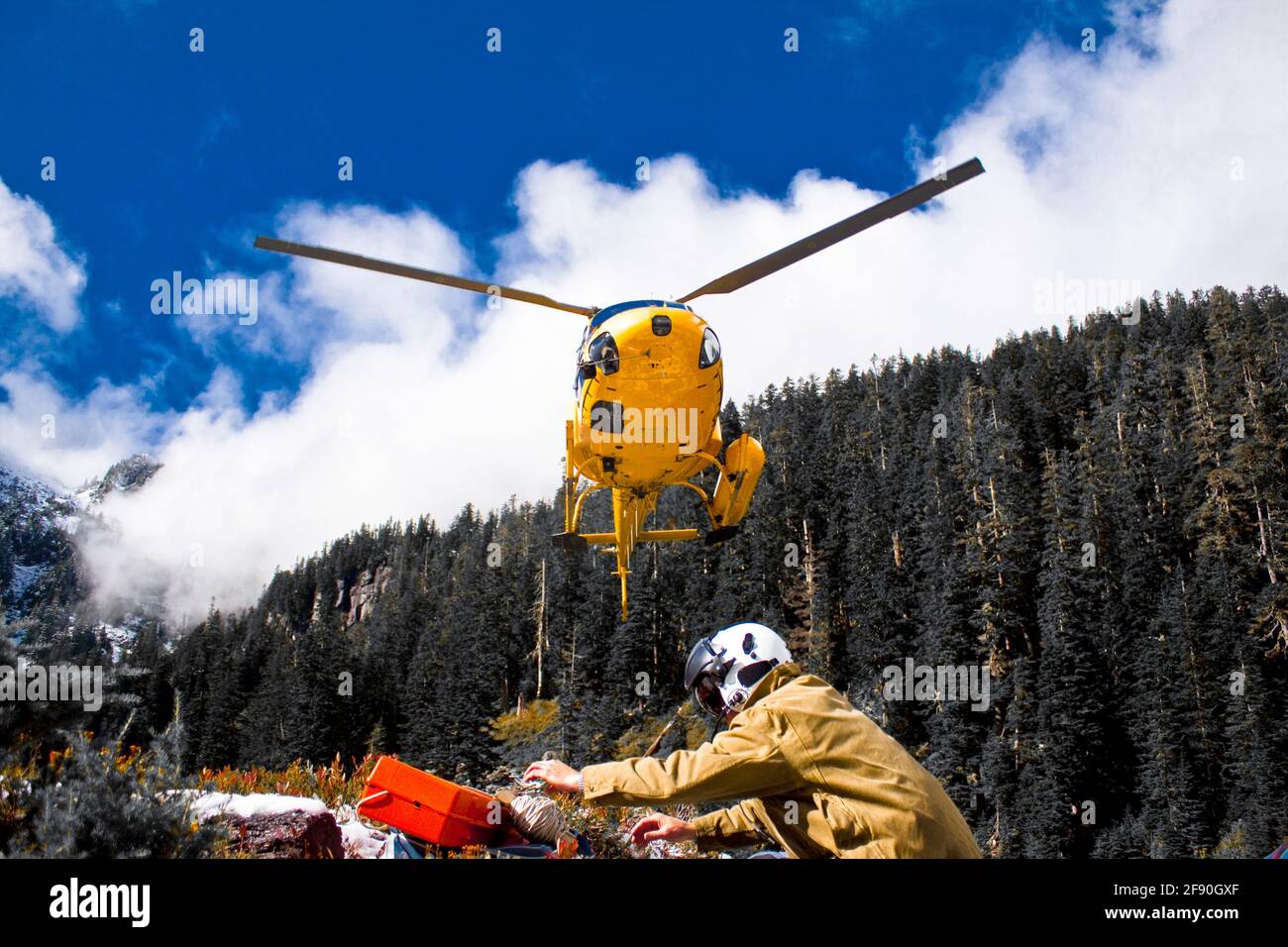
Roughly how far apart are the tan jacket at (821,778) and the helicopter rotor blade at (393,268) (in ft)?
29.4

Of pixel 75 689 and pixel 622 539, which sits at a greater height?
pixel 622 539

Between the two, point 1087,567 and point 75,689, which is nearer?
point 75,689

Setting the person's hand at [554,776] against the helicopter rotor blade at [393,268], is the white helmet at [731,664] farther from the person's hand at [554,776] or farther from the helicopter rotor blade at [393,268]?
the helicopter rotor blade at [393,268]

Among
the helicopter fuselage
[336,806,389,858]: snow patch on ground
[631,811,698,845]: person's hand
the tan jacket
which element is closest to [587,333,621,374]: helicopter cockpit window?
the helicopter fuselage

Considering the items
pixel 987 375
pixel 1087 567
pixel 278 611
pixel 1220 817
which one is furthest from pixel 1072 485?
pixel 278 611

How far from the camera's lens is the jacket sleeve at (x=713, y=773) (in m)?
3.79

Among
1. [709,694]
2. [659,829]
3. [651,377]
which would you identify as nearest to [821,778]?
[709,694]

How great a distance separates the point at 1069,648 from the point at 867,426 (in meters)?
49.4

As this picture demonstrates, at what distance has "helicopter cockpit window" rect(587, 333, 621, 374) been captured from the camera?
10.9 metres

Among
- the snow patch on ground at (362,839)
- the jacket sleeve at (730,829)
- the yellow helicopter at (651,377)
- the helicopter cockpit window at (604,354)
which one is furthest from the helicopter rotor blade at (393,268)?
the jacket sleeve at (730,829)

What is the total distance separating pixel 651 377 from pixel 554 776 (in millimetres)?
7450

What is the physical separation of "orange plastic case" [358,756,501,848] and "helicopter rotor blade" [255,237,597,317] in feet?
27.2

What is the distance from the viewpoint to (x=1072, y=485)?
68062 mm
